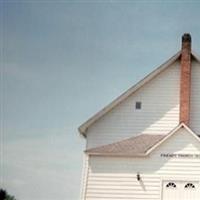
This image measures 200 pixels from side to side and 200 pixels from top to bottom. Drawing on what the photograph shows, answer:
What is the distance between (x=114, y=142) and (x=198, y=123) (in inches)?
168

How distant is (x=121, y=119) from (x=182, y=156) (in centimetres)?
430

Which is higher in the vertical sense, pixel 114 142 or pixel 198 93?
pixel 198 93

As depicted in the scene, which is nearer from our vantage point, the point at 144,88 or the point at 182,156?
the point at 182,156

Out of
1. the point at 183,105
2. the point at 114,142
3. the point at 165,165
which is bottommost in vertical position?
the point at 165,165

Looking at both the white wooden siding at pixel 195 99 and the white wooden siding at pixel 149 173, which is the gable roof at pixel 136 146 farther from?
the white wooden siding at pixel 195 99

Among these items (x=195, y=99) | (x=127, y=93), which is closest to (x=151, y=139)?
(x=127, y=93)

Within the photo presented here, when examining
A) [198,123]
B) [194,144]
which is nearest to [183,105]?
[198,123]

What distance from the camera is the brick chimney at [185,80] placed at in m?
22.6

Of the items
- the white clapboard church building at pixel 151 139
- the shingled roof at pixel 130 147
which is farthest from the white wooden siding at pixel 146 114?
the shingled roof at pixel 130 147

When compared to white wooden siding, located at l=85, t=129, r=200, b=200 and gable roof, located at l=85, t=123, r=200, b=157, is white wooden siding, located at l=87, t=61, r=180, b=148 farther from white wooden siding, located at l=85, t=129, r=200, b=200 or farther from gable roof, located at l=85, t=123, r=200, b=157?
white wooden siding, located at l=85, t=129, r=200, b=200

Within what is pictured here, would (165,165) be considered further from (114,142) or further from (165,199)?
(114,142)

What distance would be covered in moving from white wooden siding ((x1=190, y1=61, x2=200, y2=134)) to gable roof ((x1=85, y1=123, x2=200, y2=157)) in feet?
6.07

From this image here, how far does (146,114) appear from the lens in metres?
23.5

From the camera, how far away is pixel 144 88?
2400 cm
